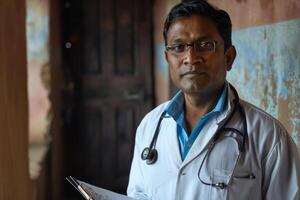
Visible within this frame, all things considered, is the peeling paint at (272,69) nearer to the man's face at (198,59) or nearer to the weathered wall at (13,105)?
the man's face at (198,59)

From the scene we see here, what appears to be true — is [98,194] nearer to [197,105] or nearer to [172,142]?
[172,142]

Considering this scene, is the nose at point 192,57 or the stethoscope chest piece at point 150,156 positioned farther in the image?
the stethoscope chest piece at point 150,156

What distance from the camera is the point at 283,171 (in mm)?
1015

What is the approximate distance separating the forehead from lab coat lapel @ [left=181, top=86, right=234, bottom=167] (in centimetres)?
21

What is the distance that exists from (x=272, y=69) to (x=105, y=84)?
2.14 m

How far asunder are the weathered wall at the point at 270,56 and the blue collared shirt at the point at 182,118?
38cm

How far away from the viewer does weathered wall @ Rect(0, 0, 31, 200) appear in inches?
63.2

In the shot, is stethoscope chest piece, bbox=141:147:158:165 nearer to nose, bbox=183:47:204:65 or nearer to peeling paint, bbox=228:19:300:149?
nose, bbox=183:47:204:65

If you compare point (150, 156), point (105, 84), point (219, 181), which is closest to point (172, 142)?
point (150, 156)

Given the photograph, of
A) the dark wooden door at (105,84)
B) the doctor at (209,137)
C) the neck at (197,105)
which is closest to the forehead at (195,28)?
the doctor at (209,137)

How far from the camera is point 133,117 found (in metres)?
3.62

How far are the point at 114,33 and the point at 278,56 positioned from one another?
2.18m

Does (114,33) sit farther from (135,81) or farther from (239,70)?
(239,70)

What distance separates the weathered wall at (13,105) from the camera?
63.2 inches
